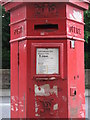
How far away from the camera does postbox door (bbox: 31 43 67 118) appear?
3613 mm

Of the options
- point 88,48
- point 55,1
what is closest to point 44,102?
point 55,1

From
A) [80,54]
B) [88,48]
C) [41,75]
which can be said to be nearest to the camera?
[41,75]

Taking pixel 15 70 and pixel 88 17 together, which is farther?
pixel 88 17

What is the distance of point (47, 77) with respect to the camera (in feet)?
11.9

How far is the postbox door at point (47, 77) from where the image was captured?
11.9 feet

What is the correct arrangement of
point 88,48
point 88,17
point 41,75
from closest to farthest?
point 41,75 < point 88,17 < point 88,48

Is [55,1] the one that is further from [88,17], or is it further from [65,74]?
[88,17]

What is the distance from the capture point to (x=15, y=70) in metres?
4.00

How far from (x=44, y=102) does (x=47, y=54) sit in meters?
0.65

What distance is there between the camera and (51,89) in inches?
143

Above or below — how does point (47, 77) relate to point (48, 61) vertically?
below

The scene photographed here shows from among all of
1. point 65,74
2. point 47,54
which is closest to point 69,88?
point 65,74

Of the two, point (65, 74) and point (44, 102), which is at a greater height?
point (65, 74)

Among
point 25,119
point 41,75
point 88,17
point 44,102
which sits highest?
point 88,17
